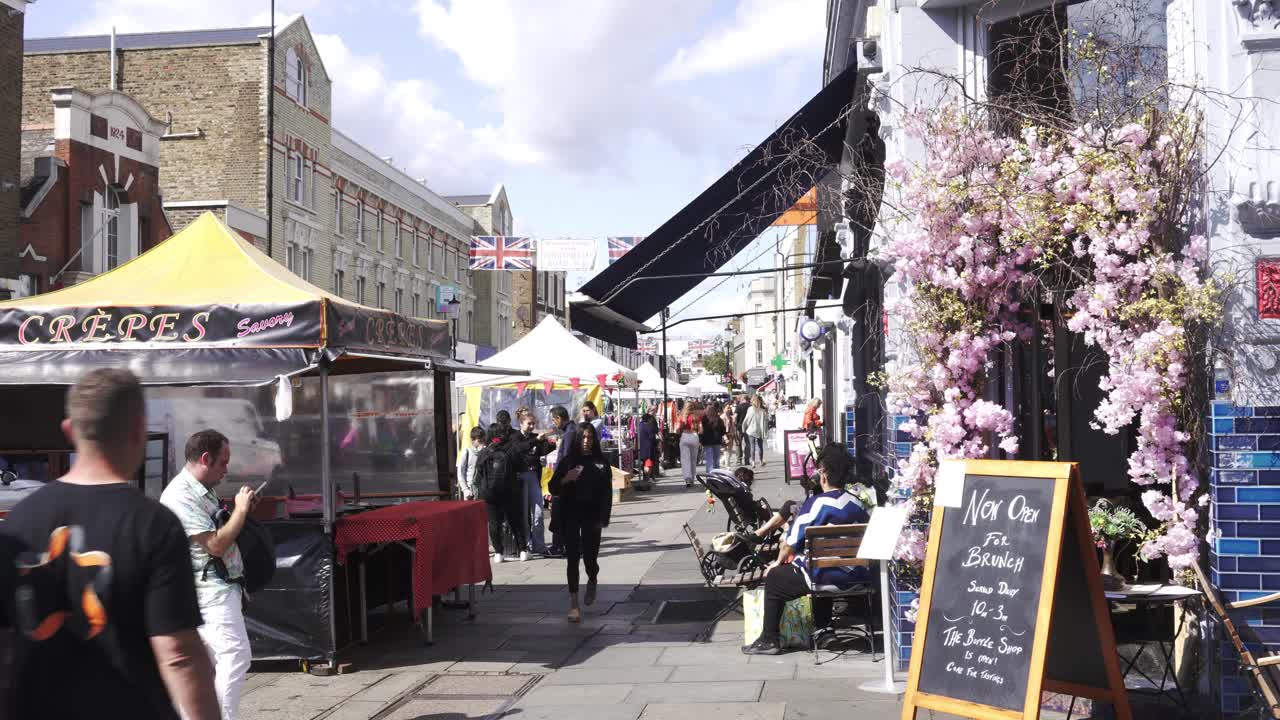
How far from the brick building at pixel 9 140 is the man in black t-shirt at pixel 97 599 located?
24.0 meters

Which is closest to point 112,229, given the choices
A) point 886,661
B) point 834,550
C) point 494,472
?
point 494,472

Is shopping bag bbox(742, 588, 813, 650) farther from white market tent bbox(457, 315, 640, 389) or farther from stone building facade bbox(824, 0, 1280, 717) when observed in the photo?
white market tent bbox(457, 315, 640, 389)

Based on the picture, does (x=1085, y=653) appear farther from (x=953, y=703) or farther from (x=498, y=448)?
(x=498, y=448)

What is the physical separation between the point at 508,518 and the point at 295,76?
2692cm

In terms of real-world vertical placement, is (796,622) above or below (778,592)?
below

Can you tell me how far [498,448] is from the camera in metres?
15.0

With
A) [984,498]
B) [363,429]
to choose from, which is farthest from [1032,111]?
[363,429]

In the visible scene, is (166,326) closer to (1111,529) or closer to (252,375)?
(252,375)

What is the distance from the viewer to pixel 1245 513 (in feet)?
21.7

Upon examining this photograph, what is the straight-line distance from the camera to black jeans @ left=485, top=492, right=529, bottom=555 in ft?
50.0

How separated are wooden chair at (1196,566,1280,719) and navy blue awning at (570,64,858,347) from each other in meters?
3.77

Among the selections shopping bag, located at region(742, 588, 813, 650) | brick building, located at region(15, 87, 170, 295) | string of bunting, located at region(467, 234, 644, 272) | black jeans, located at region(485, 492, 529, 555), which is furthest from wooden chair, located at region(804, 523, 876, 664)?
brick building, located at region(15, 87, 170, 295)

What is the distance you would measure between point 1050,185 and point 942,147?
2.24 ft

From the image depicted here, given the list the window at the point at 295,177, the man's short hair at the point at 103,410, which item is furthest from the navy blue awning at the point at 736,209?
the window at the point at 295,177
